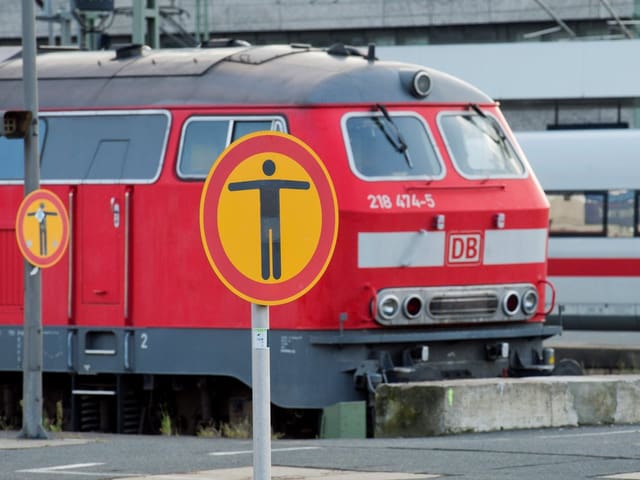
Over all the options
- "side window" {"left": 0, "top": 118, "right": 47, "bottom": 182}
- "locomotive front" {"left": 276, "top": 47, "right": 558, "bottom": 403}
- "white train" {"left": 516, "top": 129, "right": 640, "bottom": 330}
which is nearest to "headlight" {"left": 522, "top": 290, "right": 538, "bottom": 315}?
"locomotive front" {"left": 276, "top": 47, "right": 558, "bottom": 403}

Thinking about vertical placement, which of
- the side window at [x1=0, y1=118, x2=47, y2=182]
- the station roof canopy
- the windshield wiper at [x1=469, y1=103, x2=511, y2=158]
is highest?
the station roof canopy

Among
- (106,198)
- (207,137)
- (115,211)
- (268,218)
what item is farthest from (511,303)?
(268,218)

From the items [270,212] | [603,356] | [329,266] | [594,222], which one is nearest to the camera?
[270,212]

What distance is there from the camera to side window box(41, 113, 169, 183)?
16969 millimetres

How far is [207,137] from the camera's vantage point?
1673cm

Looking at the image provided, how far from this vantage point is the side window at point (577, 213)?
91.1 ft

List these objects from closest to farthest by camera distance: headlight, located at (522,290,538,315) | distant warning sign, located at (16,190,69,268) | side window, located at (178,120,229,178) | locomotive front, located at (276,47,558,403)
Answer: distant warning sign, located at (16,190,69,268)
locomotive front, located at (276,47,558,403)
side window, located at (178,120,229,178)
headlight, located at (522,290,538,315)

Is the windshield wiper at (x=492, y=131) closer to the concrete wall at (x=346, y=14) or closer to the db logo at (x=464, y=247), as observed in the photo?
the db logo at (x=464, y=247)

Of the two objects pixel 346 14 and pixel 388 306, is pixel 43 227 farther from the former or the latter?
pixel 346 14

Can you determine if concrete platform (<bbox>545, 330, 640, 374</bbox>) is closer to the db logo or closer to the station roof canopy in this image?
the db logo

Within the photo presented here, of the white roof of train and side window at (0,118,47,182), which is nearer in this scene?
side window at (0,118,47,182)

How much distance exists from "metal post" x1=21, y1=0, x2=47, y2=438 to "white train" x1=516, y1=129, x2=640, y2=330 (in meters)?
13.2

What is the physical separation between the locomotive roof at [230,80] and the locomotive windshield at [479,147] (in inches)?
8.5

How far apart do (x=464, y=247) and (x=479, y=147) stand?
108 cm
